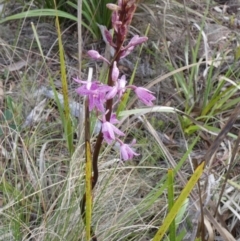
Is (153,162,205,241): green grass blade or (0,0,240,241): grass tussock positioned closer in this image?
(153,162,205,241): green grass blade

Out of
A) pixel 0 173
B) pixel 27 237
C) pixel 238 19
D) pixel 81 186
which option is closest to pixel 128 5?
pixel 81 186

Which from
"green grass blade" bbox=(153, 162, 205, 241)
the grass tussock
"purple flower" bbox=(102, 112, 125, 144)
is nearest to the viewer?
"green grass blade" bbox=(153, 162, 205, 241)

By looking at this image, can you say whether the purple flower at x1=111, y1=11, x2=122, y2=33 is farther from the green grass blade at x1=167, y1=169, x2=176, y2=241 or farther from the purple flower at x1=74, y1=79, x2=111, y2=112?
the green grass blade at x1=167, y1=169, x2=176, y2=241

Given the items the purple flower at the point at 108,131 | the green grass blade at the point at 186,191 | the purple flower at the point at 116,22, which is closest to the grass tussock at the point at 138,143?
the green grass blade at the point at 186,191

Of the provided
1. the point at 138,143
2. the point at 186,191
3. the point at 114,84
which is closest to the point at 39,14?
the point at 138,143

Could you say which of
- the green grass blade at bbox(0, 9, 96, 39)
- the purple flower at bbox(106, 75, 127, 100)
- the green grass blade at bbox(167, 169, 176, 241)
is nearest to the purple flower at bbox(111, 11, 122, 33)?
the purple flower at bbox(106, 75, 127, 100)

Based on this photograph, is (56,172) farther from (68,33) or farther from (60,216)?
(68,33)

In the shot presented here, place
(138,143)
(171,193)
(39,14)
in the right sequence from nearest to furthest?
(171,193), (138,143), (39,14)

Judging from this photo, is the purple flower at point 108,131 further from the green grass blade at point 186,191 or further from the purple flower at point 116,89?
the green grass blade at point 186,191

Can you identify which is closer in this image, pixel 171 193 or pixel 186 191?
pixel 186 191

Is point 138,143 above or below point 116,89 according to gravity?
below

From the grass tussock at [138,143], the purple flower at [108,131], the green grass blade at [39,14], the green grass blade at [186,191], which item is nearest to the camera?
the green grass blade at [186,191]

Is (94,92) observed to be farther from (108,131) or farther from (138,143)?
(138,143)

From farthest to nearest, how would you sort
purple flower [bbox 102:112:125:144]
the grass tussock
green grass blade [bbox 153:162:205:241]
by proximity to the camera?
the grass tussock
purple flower [bbox 102:112:125:144]
green grass blade [bbox 153:162:205:241]
